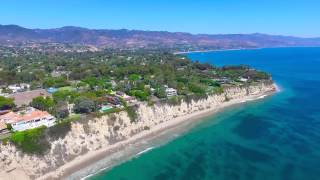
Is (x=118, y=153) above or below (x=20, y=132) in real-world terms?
below

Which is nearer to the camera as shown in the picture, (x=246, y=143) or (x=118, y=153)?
(x=118, y=153)

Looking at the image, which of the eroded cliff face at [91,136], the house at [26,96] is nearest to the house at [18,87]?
the house at [26,96]

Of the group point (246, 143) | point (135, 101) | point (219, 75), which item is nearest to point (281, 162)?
point (246, 143)

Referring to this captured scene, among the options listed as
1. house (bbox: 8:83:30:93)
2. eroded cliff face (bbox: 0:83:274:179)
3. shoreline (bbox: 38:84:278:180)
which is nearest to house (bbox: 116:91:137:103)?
eroded cliff face (bbox: 0:83:274:179)

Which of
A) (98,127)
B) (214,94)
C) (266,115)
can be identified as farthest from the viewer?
(214,94)

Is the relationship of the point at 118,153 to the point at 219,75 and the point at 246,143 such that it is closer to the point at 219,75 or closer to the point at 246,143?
the point at 246,143

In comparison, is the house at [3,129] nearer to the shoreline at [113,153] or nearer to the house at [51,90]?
the shoreline at [113,153]

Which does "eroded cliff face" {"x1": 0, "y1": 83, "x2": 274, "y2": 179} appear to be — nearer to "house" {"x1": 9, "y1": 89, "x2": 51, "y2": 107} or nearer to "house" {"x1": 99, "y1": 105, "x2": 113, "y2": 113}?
"house" {"x1": 99, "y1": 105, "x2": 113, "y2": 113}
